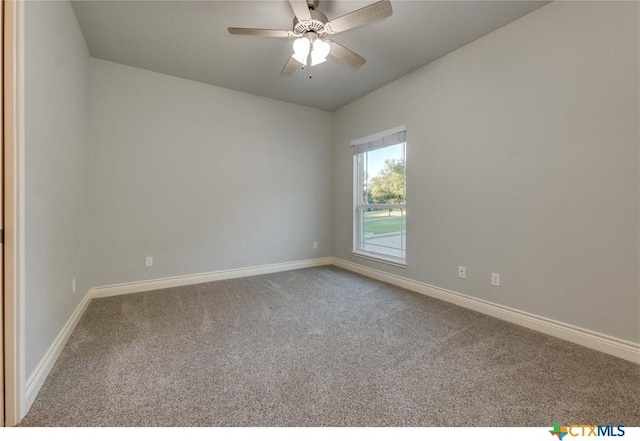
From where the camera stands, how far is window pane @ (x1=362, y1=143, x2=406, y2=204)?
348 cm

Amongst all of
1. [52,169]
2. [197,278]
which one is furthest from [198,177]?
[52,169]

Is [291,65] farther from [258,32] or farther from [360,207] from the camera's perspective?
[360,207]

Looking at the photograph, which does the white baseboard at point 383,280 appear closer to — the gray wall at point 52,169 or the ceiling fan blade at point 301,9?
the gray wall at point 52,169

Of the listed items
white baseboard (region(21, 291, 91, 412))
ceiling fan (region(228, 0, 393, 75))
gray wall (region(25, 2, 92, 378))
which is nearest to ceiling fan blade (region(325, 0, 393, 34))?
ceiling fan (region(228, 0, 393, 75))

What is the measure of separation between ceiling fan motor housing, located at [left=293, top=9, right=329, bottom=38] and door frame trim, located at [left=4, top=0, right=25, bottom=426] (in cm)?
149

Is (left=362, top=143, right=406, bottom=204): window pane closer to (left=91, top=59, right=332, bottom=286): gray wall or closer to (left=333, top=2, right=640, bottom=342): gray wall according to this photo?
(left=333, top=2, right=640, bottom=342): gray wall

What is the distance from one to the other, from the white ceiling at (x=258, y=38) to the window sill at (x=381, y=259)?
220 centimetres

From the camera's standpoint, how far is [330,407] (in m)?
1.34

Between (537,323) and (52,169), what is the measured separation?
11.9 feet

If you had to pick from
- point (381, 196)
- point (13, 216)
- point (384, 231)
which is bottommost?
point (384, 231)

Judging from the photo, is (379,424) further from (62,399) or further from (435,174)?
(435,174)

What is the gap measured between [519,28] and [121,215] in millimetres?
4154

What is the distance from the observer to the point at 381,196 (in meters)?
3.78

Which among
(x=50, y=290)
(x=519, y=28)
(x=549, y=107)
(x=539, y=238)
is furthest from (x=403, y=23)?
(x=50, y=290)
